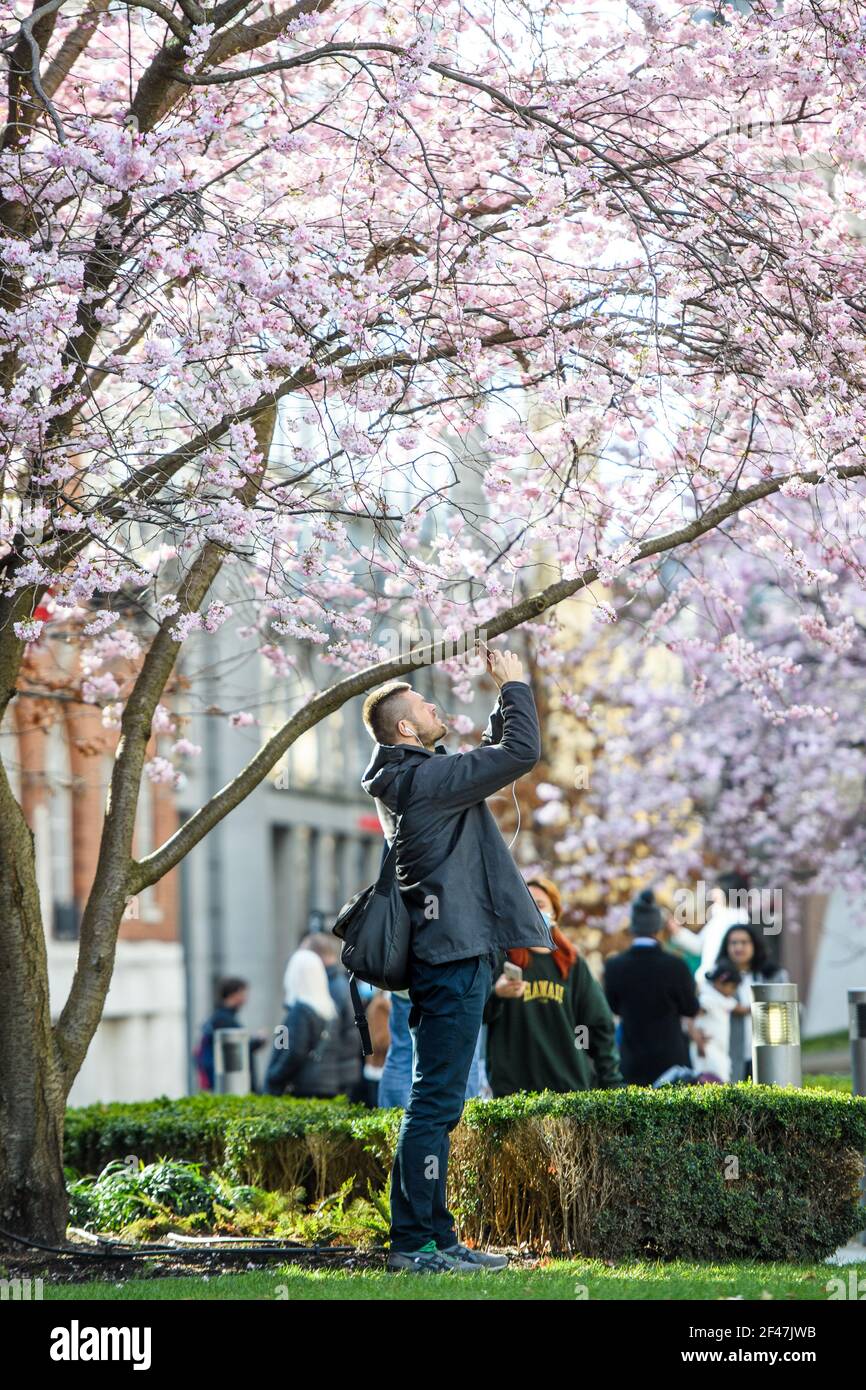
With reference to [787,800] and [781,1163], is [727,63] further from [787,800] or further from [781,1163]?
[787,800]

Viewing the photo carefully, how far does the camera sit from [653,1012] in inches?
440

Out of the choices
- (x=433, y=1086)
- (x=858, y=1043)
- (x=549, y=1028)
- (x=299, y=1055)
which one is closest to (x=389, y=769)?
(x=433, y=1086)

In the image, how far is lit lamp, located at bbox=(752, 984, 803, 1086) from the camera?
899cm

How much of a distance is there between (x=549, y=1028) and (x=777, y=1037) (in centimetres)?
107

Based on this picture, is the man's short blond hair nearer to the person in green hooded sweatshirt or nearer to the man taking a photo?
the man taking a photo

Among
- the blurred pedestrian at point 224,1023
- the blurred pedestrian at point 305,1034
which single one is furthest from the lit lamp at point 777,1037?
the blurred pedestrian at point 224,1023

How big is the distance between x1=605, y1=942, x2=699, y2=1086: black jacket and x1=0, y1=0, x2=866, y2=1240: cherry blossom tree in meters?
3.46

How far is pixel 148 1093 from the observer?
29.2m

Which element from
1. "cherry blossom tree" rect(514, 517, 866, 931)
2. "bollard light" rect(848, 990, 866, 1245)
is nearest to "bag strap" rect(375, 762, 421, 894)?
"bollard light" rect(848, 990, 866, 1245)

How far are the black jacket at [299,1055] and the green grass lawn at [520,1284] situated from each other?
6187 mm

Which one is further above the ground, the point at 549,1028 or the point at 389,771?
the point at 389,771

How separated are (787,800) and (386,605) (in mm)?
14886

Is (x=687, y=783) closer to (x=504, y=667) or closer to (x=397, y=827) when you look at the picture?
(x=504, y=667)

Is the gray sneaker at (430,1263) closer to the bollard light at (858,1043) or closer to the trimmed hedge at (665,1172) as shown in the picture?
the trimmed hedge at (665,1172)
